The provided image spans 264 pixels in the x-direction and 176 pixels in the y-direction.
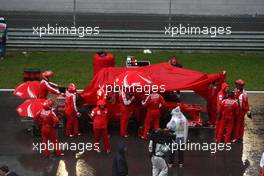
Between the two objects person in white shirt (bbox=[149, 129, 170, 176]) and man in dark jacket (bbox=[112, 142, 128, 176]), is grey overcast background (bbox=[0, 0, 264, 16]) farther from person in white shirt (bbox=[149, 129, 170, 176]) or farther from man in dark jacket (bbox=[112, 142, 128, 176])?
man in dark jacket (bbox=[112, 142, 128, 176])

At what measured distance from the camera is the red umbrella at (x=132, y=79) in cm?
1734

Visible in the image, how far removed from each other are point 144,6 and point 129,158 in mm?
16953

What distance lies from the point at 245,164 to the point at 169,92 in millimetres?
3511

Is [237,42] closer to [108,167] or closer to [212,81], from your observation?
[212,81]

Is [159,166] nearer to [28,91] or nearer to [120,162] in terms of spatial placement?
[120,162]

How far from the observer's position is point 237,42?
26.6 m

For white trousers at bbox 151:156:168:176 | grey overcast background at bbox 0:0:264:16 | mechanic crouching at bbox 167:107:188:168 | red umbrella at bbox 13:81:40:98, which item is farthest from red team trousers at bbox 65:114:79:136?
grey overcast background at bbox 0:0:264:16

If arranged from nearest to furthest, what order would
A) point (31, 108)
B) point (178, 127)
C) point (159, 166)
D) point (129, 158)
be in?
1. point (159, 166)
2. point (178, 127)
3. point (129, 158)
4. point (31, 108)

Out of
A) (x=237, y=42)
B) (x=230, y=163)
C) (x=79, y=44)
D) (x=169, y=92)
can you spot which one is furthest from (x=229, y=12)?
(x=230, y=163)

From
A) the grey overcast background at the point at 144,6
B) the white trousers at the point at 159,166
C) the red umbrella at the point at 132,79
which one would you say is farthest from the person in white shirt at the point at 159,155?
the grey overcast background at the point at 144,6

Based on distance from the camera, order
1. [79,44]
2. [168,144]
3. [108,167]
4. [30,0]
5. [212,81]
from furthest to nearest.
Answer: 1. [30,0]
2. [79,44]
3. [212,81]
4. [108,167]
5. [168,144]

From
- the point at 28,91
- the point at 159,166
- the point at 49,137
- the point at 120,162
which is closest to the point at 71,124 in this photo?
the point at 49,137

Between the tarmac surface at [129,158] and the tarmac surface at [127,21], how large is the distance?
36.0 feet

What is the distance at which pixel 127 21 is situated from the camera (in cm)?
3006
